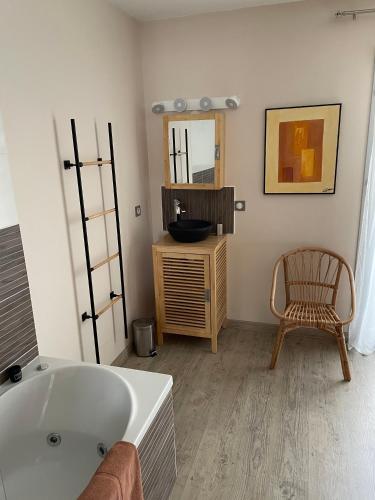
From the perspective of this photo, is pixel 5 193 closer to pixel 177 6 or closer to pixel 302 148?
pixel 177 6

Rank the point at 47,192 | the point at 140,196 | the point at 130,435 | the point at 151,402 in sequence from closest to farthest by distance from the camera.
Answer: the point at 130,435, the point at 151,402, the point at 47,192, the point at 140,196

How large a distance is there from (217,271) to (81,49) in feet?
5.87

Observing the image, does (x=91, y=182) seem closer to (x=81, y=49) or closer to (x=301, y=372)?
(x=81, y=49)

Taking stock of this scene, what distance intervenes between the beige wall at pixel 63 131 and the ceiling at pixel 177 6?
0.10 m

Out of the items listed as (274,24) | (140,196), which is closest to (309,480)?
(140,196)

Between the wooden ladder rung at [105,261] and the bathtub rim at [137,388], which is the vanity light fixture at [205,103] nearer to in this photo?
the wooden ladder rung at [105,261]

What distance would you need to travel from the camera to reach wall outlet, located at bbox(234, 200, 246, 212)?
3224 millimetres

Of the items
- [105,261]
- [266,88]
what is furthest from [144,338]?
[266,88]

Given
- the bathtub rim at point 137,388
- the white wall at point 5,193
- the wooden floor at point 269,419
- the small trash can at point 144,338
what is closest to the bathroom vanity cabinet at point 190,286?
the small trash can at point 144,338

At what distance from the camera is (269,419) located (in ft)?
7.77

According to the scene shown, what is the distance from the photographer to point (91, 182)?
2.50 meters

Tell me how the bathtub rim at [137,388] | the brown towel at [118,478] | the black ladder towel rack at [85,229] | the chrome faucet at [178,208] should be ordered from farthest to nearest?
the chrome faucet at [178,208], the black ladder towel rack at [85,229], the bathtub rim at [137,388], the brown towel at [118,478]

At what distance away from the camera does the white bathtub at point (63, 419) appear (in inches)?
67.1

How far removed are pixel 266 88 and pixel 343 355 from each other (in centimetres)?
204
